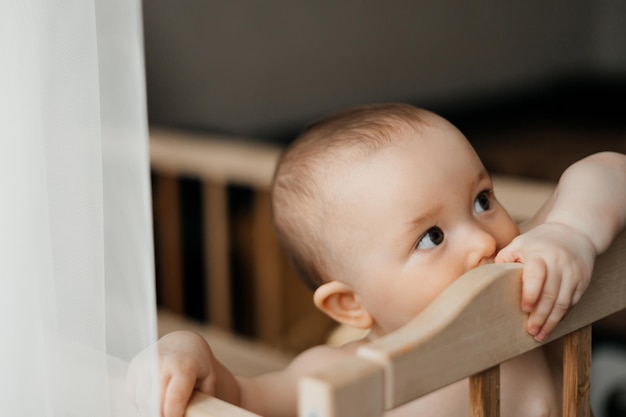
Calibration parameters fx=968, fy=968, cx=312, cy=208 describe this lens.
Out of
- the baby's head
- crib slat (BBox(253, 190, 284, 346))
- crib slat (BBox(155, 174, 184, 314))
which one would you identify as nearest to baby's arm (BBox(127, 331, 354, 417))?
the baby's head

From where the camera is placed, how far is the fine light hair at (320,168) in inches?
35.8

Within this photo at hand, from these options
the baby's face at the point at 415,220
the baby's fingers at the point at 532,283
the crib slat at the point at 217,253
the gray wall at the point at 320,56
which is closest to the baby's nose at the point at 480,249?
the baby's face at the point at 415,220

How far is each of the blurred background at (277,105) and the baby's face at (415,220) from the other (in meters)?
1.01

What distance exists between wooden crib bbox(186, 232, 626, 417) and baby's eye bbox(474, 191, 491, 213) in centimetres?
13

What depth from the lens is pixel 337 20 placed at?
296cm

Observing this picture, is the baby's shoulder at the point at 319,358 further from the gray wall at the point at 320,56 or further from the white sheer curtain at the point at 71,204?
the gray wall at the point at 320,56

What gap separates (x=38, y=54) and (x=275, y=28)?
6.80 ft

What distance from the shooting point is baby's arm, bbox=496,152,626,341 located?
750 mm

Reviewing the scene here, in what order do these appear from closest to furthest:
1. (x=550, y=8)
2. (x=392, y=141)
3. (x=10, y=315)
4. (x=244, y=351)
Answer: (x=10, y=315), (x=392, y=141), (x=244, y=351), (x=550, y=8)

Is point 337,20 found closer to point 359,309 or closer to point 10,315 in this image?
point 359,309

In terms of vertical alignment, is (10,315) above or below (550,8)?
above

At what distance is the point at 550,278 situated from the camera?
2.46 ft

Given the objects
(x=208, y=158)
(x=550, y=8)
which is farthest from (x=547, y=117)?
(x=208, y=158)

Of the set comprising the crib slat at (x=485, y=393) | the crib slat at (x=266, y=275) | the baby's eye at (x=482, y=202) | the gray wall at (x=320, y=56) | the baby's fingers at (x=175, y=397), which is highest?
the baby's eye at (x=482, y=202)
